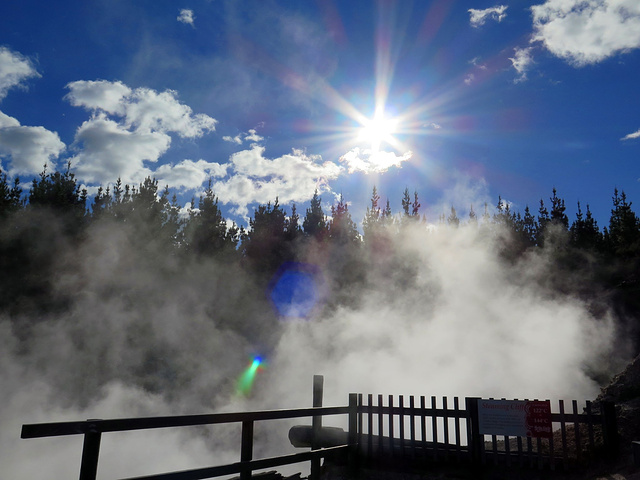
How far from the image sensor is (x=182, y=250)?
28906 mm

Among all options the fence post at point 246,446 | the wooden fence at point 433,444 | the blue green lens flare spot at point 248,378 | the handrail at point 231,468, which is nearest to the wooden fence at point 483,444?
the wooden fence at point 433,444

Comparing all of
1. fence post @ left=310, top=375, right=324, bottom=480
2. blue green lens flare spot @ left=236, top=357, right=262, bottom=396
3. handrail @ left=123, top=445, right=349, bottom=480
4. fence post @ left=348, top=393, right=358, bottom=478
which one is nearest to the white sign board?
fence post @ left=348, top=393, right=358, bottom=478

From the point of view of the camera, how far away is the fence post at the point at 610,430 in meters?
5.75

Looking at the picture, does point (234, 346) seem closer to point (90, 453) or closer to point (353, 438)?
point (353, 438)

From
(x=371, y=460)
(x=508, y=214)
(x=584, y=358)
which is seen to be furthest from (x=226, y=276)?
(x=508, y=214)

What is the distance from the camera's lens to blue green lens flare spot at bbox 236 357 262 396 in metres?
18.4

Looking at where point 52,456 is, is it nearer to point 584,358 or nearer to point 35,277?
point 35,277

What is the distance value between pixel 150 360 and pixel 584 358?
1639cm

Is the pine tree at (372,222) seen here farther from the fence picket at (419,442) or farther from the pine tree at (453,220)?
the fence picket at (419,442)

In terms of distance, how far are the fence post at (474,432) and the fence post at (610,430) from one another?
4.98ft

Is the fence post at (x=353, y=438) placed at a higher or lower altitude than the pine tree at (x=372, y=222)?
lower

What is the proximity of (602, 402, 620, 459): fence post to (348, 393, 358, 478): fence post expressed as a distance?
3292mm

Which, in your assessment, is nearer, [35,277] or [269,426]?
[269,426]

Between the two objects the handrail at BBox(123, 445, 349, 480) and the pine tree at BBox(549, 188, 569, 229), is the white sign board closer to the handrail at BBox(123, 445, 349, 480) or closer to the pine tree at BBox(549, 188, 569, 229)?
the handrail at BBox(123, 445, 349, 480)
